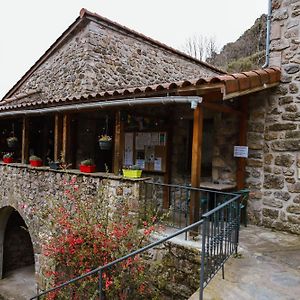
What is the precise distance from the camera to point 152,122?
7.51 m

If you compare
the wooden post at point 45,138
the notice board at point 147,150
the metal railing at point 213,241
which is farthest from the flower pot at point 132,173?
the wooden post at point 45,138

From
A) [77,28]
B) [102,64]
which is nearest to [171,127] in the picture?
[102,64]

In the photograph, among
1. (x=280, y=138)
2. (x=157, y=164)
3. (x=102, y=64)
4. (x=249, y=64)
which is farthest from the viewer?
(x=249, y=64)

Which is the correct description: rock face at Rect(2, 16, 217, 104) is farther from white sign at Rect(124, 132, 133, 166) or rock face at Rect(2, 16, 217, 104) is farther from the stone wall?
the stone wall

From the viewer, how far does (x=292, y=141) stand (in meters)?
5.44

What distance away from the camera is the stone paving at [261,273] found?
3.25 metres

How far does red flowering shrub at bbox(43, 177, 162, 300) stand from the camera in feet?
15.0

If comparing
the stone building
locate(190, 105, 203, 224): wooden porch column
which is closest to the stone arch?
the stone building

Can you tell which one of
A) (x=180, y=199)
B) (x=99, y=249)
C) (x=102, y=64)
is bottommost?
(x=99, y=249)

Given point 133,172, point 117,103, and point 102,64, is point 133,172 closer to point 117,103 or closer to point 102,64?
point 117,103

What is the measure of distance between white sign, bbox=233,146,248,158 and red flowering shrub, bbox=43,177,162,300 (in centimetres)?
217

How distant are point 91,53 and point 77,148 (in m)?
2.97

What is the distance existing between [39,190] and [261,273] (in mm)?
5380

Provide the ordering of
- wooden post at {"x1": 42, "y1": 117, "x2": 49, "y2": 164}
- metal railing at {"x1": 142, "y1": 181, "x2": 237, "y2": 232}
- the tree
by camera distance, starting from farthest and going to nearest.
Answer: the tree
wooden post at {"x1": 42, "y1": 117, "x2": 49, "y2": 164}
metal railing at {"x1": 142, "y1": 181, "x2": 237, "y2": 232}
